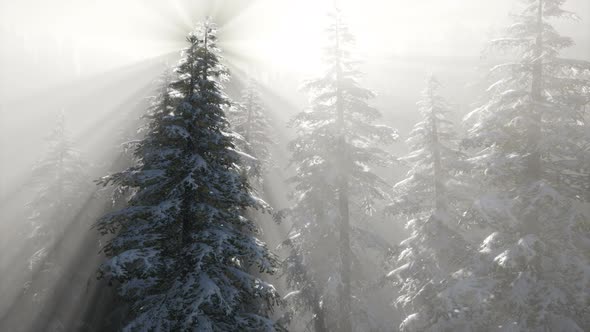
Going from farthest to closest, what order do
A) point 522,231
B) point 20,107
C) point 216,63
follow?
1. point 20,107
2. point 522,231
3. point 216,63

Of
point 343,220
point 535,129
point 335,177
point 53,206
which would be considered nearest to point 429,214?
point 343,220

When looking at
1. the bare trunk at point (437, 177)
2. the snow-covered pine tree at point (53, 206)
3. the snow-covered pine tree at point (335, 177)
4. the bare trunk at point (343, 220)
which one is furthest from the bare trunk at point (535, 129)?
the snow-covered pine tree at point (53, 206)

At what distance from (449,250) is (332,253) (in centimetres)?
514

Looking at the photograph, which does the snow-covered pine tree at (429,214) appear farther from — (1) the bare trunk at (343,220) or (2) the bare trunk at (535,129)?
(2) the bare trunk at (535,129)

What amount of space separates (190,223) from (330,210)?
321 inches

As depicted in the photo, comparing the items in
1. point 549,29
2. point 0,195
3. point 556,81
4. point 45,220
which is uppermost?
point 549,29

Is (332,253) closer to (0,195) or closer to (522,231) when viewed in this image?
(522,231)

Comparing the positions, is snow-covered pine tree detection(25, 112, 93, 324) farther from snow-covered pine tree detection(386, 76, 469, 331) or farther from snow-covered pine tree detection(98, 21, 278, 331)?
snow-covered pine tree detection(386, 76, 469, 331)

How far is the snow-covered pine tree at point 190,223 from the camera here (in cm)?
871

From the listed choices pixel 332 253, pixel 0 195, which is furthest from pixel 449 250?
pixel 0 195

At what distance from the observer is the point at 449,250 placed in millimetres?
16438

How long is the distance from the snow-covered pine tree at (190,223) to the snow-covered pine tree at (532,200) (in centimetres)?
792

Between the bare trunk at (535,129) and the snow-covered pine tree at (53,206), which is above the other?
the bare trunk at (535,129)

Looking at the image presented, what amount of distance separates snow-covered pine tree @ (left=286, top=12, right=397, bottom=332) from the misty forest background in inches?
2.9
